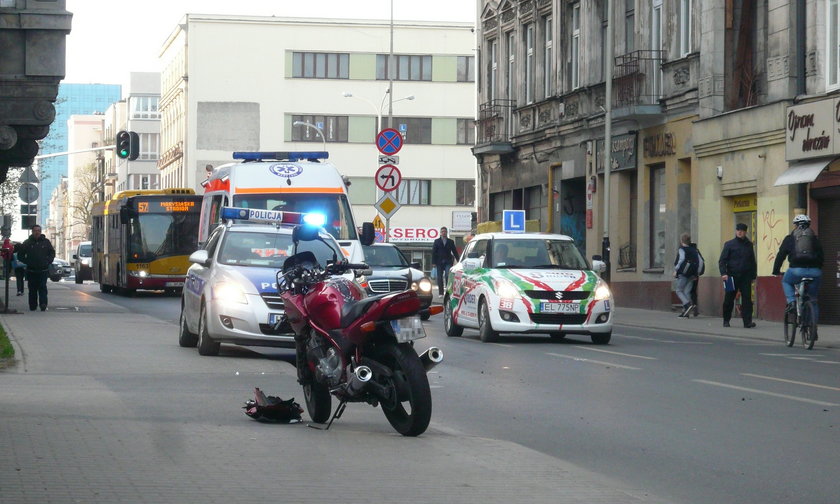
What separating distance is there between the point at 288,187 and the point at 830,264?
10.3 meters

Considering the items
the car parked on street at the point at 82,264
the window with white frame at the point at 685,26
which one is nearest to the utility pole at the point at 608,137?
the window with white frame at the point at 685,26

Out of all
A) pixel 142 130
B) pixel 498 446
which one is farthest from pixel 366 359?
pixel 142 130

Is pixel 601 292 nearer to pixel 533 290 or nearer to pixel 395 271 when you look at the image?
pixel 533 290

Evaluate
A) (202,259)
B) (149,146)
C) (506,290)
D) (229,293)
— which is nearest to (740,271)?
(506,290)

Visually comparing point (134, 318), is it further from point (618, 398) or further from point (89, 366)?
point (618, 398)

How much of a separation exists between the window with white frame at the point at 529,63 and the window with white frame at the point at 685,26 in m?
11.3

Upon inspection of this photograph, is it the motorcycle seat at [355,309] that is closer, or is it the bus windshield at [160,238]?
the motorcycle seat at [355,309]

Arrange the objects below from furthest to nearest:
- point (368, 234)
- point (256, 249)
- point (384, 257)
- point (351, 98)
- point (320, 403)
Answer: point (351, 98) < point (384, 257) < point (368, 234) < point (256, 249) < point (320, 403)

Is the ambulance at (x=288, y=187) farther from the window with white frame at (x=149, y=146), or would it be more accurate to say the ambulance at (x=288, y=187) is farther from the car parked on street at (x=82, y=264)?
the window with white frame at (x=149, y=146)

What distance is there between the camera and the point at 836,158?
27.9 meters

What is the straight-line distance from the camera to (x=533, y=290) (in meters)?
21.5

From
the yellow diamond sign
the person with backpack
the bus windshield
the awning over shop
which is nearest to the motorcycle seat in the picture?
the awning over shop

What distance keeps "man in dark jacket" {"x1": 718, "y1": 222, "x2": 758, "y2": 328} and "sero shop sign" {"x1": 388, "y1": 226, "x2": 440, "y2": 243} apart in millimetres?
63344

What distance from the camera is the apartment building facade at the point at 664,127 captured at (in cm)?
2933
